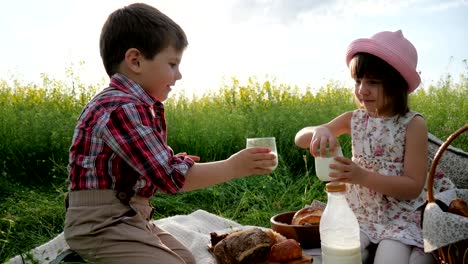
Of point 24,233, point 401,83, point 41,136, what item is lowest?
point 24,233

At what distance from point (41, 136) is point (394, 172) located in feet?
13.6

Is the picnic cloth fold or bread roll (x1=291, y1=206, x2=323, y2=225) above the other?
bread roll (x1=291, y1=206, x2=323, y2=225)

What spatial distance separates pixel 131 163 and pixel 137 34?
0.61 meters

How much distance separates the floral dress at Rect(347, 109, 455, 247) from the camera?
2.83 meters

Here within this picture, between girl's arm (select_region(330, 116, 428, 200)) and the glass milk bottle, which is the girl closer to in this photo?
girl's arm (select_region(330, 116, 428, 200))

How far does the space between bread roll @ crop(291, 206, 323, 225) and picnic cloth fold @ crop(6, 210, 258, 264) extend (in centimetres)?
49

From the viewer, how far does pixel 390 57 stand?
286 centimetres

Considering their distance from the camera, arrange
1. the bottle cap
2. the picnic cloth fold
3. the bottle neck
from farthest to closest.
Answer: the picnic cloth fold < the bottle neck < the bottle cap

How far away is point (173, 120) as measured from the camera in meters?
6.39

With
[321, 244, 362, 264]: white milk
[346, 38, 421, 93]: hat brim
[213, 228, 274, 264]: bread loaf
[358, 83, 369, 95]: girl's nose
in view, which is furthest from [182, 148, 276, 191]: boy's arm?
[346, 38, 421, 93]: hat brim

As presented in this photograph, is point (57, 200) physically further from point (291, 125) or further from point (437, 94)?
point (437, 94)

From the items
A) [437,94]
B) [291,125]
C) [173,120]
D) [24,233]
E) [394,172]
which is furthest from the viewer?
[437,94]

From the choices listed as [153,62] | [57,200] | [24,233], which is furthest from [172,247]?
[57,200]

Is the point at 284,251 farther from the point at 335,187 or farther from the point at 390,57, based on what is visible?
the point at 390,57
